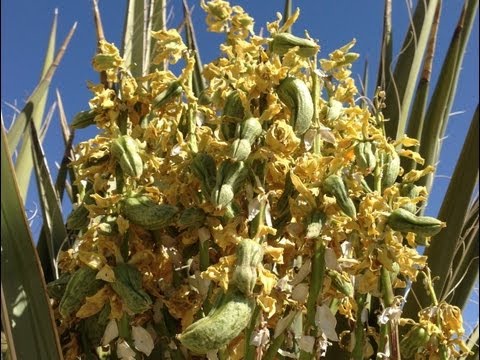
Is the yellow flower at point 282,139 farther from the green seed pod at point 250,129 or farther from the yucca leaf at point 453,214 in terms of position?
the yucca leaf at point 453,214

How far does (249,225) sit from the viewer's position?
74cm

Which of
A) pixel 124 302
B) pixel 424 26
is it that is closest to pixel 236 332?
pixel 124 302

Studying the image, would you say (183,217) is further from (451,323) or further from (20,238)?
(451,323)

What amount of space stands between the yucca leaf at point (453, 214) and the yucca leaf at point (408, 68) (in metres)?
0.18

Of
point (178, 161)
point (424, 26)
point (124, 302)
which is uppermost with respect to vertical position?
point (424, 26)

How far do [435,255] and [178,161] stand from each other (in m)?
0.41

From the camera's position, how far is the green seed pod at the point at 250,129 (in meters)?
0.70

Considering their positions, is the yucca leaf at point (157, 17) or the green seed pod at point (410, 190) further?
the yucca leaf at point (157, 17)

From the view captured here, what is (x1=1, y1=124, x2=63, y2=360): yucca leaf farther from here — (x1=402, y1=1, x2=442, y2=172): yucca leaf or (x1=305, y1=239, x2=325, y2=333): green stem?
(x1=402, y1=1, x2=442, y2=172): yucca leaf

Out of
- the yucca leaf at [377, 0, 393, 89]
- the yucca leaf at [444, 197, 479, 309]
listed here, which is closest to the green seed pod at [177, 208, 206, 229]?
the yucca leaf at [444, 197, 479, 309]

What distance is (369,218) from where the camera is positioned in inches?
28.5

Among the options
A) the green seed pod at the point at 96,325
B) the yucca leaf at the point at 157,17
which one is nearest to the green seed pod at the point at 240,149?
the green seed pod at the point at 96,325

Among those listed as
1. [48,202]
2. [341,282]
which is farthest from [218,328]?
[48,202]

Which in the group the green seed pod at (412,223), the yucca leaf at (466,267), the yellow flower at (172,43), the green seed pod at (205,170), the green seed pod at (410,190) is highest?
the yellow flower at (172,43)
